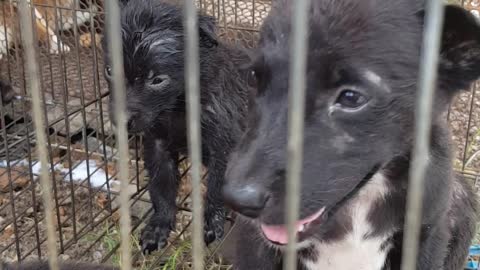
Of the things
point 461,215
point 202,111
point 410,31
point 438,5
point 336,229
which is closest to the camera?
point 438,5

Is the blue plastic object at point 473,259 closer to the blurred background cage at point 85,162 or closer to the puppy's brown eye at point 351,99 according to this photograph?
the blurred background cage at point 85,162

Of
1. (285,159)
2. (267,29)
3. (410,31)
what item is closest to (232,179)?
(285,159)

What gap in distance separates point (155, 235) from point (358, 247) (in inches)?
41.5

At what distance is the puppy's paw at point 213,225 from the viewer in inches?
99.7

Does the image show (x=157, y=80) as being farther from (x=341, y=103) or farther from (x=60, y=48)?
(x=341, y=103)

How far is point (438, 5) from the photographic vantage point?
78cm

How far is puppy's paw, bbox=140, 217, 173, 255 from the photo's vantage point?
257cm

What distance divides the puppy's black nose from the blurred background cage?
134cm

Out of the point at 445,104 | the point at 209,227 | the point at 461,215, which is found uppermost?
the point at 445,104

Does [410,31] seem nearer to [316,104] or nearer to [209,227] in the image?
[316,104]

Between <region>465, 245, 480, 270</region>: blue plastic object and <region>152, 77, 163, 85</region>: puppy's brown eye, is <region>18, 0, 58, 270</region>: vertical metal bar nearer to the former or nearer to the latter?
<region>152, 77, 163, 85</region>: puppy's brown eye

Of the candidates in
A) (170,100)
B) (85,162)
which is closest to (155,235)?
(170,100)

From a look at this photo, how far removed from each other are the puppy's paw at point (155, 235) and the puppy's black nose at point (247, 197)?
4.83ft

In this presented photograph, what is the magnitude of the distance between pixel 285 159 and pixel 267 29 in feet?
1.27
